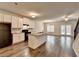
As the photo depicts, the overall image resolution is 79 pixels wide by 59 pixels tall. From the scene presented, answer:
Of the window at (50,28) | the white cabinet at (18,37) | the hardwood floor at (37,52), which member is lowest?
the hardwood floor at (37,52)

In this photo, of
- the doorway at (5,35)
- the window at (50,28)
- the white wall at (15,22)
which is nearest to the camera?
the doorway at (5,35)

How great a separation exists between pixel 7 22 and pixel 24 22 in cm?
225

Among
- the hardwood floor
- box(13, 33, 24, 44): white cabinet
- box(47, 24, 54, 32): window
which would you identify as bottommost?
the hardwood floor

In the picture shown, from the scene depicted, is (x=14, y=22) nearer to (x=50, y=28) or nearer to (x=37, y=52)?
(x=37, y=52)

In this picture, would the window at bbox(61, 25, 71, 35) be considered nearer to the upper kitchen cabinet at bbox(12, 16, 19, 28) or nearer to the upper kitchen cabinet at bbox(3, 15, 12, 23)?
the upper kitchen cabinet at bbox(12, 16, 19, 28)

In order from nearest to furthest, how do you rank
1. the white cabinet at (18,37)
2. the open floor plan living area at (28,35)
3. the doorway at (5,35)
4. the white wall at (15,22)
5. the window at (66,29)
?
the open floor plan living area at (28,35), the doorway at (5,35), the white wall at (15,22), the white cabinet at (18,37), the window at (66,29)

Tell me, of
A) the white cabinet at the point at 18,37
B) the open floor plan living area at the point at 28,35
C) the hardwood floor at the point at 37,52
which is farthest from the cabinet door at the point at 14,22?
the hardwood floor at the point at 37,52

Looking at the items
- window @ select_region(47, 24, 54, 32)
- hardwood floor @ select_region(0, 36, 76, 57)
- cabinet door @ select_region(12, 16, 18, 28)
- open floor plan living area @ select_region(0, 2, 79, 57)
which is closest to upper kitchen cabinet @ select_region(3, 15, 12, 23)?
open floor plan living area @ select_region(0, 2, 79, 57)

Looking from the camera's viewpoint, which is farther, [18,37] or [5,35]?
[18,37]

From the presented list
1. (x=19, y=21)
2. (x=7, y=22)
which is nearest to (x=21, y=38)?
(x=19, y=21)

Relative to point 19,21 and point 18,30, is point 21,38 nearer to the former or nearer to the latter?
point 18,30

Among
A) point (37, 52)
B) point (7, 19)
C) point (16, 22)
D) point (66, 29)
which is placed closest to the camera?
point (37, 52)

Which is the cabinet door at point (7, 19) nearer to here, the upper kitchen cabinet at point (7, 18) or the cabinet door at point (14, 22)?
the upper kitchen cabinet at point (7, 18)

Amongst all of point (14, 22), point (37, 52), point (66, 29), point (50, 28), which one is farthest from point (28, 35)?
point (50, 28)
